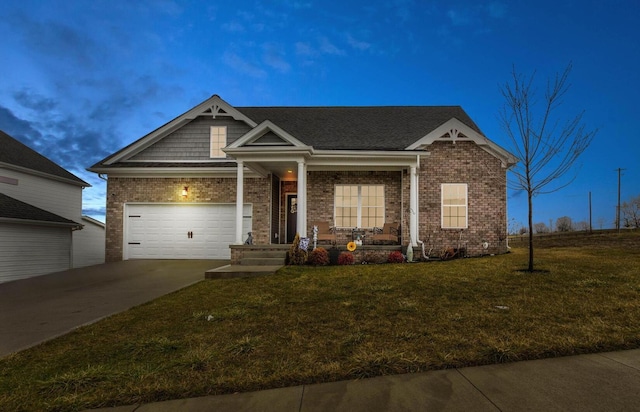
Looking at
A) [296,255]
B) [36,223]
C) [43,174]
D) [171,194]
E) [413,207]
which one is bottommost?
[296,255]

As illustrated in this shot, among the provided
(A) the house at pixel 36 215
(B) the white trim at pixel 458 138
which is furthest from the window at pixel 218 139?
(B) the white trim at pixel 458 138

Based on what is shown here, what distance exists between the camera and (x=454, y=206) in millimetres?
12633

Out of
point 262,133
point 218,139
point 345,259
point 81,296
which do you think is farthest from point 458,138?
point 81,296

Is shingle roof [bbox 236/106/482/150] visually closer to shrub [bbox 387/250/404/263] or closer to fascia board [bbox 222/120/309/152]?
fascia board [bbox 222/120/309/152]

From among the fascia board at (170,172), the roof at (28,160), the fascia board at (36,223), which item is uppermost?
the roof at (28,160)

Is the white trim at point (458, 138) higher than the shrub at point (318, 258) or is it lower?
higher

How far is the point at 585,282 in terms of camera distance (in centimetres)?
657

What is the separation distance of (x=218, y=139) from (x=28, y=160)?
9.26 metres

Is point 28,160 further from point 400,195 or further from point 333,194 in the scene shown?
point 400,195

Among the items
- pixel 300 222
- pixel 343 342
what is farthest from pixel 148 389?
pixel 300 222

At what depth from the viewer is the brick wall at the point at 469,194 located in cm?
1252

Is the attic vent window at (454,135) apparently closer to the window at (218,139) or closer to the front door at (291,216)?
the front door at (291,216)

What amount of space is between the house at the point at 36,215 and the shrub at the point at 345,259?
436 inches

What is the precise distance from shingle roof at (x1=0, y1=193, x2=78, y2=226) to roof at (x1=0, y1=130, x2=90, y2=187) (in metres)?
1.80
